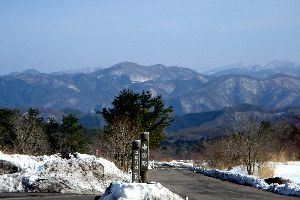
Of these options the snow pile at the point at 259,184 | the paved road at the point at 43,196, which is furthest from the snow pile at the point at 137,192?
the snow pile at the point at 259,184

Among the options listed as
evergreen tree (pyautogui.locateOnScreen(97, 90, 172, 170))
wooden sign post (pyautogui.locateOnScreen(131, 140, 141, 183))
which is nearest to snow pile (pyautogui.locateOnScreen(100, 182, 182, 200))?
wooden sign post (pyautogui.locateOnScreen(131, 140, 141, 183))

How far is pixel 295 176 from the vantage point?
2786 cm

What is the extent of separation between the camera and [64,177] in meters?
19.4

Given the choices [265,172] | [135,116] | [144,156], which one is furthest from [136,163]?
[135,116]

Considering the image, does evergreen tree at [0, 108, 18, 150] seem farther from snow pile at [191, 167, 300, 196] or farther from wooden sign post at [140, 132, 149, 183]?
wooden sign post at [140, 132, 149, 183]

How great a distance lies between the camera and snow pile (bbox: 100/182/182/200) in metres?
12.6

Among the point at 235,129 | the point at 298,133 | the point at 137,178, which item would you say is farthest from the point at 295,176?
the point at 298,133

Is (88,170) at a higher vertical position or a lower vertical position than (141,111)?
lower

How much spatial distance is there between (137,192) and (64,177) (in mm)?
7243

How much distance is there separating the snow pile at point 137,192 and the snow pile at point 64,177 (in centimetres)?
610

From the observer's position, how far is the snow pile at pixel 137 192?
12.6 m

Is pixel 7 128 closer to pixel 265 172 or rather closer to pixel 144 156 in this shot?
pixel 265 172

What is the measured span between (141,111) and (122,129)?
13502 millimetres

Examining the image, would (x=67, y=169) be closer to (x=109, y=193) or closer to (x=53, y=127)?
(x=109, y=193)
